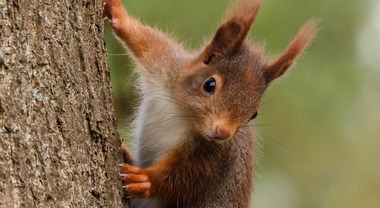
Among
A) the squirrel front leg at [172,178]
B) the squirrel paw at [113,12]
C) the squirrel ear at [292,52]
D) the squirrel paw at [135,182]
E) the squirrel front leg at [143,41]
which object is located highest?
the squirrel paw at [113,12]

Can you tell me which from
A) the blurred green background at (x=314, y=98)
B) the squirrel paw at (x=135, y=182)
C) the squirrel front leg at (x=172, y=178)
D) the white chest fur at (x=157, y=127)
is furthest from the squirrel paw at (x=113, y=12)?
the squirrel paw at (x=135, y=182)

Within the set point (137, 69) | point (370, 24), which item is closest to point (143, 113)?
point (137, 69)

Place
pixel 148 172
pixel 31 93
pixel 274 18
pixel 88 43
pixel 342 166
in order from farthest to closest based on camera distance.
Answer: pixel 342 166
pixel 274 18
pixel 148 172
pixel 88 43
pixel 31 93

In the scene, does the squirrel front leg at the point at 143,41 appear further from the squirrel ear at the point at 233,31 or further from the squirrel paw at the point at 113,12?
the squirrel ear at the point at 233,31

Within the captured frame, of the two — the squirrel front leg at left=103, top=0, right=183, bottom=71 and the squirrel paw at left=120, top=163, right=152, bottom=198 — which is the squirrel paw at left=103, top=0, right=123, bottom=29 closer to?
the squirrel front leg at left=103, top=0, right=183, bottom=71

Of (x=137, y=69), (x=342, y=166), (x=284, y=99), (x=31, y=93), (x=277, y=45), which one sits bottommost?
(x=342, y=166)

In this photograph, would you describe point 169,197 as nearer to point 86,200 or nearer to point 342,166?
point 86,200
